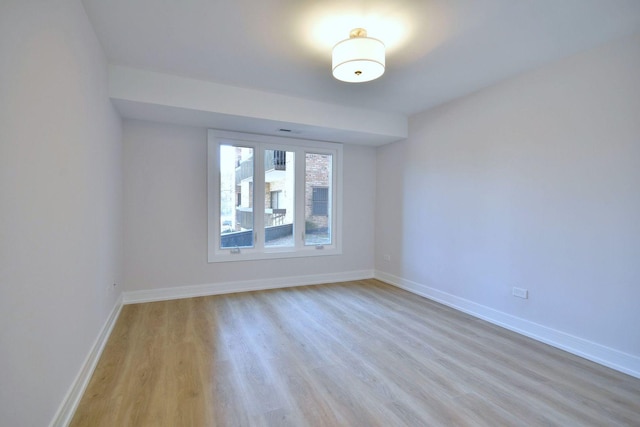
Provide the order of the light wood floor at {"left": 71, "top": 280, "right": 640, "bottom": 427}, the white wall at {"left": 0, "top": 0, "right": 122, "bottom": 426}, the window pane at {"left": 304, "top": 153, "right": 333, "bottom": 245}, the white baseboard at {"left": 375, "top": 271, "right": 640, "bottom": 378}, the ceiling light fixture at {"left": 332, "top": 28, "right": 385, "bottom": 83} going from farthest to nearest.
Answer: the window pane at {"left": 304, "top": 153, "right": 333, "bottom": 245} → the white baseboard at {"left": 375, "top": 271, "right": 640, "bottom": 378} → the ceiling light fixture at {"left": 332, "top": 28, "right": 385, "bottom": 83} → the light wood floor at {"left": 71, "top": 280, "right": 640, "bottom": 427} → the white wall at {"left": 0, "top": 0, "right": 122, "bottom": 426}

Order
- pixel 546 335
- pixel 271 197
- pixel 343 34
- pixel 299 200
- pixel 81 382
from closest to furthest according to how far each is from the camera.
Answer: pixel 81 382 < pixel 343 34 < pixel 546 335 < pixel 271 197 < pixel 299 200

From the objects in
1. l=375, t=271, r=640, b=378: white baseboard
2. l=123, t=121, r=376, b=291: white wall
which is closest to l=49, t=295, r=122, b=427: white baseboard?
l=123, t=121, r=376, b=291: white wall

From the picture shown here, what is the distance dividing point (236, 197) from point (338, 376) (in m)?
3.00

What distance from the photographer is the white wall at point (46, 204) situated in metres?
1.20

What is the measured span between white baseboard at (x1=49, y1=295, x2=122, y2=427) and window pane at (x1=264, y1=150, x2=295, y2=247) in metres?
2.37

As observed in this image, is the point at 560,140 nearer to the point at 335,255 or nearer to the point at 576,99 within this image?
the point at 576,99

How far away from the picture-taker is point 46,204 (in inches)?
60.7

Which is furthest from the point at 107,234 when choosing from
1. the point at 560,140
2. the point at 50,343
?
the point at 560,140

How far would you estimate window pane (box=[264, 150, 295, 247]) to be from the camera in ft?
15.5

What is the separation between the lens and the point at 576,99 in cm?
271

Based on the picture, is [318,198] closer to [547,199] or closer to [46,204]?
[547,199]

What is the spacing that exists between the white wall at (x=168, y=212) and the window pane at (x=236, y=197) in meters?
0.26

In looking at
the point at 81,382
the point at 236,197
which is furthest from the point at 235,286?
the point at 81,382

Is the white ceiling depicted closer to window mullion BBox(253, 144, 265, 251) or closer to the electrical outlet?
window mullion BBox(253, 144, 265, 251)
